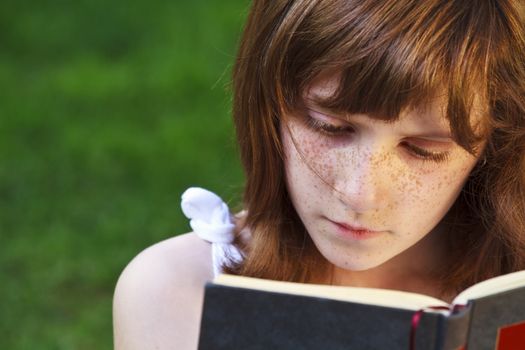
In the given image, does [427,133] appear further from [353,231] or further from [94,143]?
[94,143]

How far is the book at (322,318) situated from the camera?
1165 millimetres

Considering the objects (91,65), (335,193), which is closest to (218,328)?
(335,193)

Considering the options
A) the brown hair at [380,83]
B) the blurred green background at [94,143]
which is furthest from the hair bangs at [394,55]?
the blurred green background at [94,143]

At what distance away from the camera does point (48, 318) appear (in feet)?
9.78

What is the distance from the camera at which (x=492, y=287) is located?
124 centimetres

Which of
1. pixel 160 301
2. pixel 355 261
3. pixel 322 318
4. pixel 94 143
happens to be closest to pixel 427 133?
pixel 355 261

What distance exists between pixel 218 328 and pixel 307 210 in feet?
1.07

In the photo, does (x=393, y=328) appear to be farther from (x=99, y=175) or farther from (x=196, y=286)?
(x=99, y=175)

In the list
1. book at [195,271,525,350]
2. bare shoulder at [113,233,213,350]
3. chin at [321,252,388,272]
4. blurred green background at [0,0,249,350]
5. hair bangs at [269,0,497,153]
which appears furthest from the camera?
blurred green background at [0,0,249,350]

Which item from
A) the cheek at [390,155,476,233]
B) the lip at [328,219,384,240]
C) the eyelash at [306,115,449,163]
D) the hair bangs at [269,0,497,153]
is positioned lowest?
the lip at [328,219,384,240]

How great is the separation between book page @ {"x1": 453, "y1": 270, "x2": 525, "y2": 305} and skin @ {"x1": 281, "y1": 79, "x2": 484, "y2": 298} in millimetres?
202

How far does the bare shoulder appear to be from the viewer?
1.56m

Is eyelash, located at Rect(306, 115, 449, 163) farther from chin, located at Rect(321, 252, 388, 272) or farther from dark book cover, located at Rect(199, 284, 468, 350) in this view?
dark book cover, located at Rect(199, 284, 468, 350)

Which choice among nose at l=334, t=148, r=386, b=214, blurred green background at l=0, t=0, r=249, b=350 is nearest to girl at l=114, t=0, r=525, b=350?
nose at l=334, t=148, r=386, b=214
